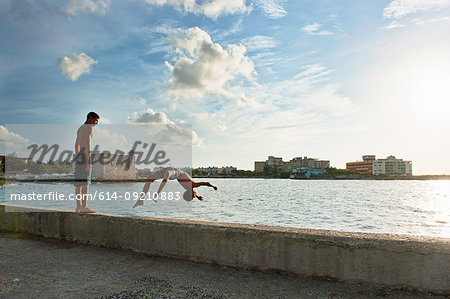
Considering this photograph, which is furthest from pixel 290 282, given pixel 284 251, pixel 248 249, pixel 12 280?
pixel 12 280

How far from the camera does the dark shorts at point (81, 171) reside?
23.0ft

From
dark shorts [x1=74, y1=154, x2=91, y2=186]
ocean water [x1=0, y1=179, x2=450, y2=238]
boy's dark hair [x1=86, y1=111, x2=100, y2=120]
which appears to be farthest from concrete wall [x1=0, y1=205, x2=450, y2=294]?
ocean water [x1=0, y1=179, x2=450, y2=238]

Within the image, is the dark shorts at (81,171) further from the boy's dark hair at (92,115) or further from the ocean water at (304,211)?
the ocean water at (304,211)

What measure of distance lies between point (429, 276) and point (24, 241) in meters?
7.16

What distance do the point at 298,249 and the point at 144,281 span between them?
2074 mm

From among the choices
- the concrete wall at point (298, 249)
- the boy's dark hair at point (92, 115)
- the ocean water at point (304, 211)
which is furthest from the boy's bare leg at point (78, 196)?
the ocean water at point (304, 211)

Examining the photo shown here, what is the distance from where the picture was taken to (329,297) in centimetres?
348

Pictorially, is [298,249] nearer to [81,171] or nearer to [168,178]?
[168,178]

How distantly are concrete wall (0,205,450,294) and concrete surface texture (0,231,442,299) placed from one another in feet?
0.41

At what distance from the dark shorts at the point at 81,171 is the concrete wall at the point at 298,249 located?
1.87 meters

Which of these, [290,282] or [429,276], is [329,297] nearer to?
[290,282]

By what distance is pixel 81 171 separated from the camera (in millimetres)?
7109

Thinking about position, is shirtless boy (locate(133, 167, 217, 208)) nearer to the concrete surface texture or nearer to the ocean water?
the concrete surface texture

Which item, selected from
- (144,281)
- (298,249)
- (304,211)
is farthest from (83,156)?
(304,211)
